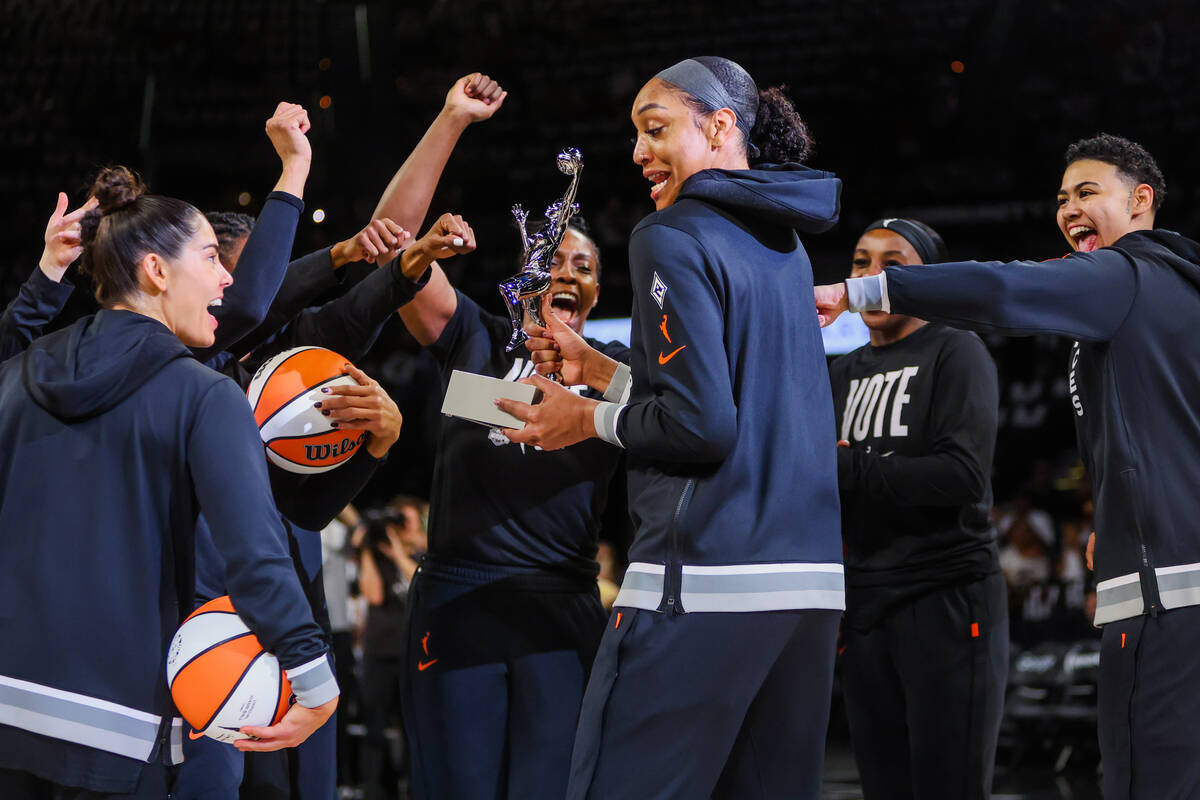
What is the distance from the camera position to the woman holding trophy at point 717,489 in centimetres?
197

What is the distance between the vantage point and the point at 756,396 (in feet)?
6.80

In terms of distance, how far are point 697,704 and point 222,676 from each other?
0.80m

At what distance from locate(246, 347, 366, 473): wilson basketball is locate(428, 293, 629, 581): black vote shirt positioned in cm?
34

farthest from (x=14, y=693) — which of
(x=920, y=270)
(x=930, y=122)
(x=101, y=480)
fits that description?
(x=930, y=122)

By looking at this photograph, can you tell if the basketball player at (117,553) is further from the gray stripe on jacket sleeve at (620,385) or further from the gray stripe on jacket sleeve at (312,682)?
the gray stripe on jacket sleeve at (620,385)

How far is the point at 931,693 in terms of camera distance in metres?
3.19

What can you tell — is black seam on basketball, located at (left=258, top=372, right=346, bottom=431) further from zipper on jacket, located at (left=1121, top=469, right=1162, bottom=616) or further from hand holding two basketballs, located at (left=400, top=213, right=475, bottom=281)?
zipper on jacket, located at (left=1121, top=469, right=1162, bottom=616)

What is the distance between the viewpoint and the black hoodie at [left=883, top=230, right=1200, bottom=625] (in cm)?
247

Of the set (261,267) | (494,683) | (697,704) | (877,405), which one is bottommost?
(494,683)

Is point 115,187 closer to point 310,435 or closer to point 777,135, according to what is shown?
point 310,435

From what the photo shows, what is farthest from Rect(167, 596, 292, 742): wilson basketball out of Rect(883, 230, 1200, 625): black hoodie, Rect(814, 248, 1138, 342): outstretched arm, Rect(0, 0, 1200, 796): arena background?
Rect(0, 0, 1200, 796): arena background

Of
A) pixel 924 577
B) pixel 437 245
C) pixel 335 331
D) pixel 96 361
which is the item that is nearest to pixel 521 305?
pixel 437 245

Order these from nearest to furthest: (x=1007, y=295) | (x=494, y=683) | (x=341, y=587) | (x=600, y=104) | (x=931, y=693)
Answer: (x=1007, y=295), (x=494, y=683), (x=931, y=693), (x=341, y=587), (x=600, y=104)

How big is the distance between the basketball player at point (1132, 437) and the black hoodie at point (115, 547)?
1.29 metres
